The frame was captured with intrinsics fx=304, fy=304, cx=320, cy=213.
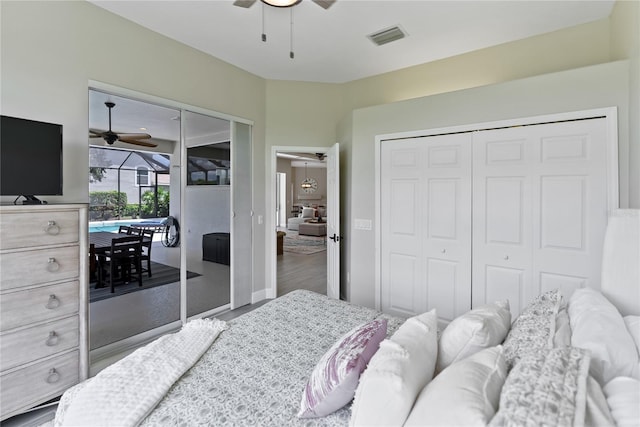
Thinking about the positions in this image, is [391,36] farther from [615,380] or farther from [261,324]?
[615,380]

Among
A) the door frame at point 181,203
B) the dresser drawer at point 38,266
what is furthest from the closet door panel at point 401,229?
the dresser drawer at point 38,266

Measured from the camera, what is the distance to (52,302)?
2.04 metres

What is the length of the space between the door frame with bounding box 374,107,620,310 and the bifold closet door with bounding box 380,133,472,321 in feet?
0.16

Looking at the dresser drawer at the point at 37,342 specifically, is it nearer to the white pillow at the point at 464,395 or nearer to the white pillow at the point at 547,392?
the white pillow at the point at 464,395

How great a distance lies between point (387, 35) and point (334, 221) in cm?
217

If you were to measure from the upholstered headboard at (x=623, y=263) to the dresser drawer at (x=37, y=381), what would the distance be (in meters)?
3.44

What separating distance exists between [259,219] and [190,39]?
2.29 m

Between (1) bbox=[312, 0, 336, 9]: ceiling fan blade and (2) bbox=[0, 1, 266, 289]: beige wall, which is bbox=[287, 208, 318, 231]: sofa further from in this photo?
(1) bbox=[312, 0, 336, 9]: ceiling fan blade

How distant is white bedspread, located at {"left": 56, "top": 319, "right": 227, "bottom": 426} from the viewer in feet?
3.70

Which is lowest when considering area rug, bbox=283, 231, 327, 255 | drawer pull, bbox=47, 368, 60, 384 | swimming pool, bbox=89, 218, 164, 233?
drawer pull, bbox=47, 368, 60, 384

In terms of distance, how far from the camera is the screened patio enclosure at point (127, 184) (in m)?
2.72

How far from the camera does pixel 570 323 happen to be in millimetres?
1411

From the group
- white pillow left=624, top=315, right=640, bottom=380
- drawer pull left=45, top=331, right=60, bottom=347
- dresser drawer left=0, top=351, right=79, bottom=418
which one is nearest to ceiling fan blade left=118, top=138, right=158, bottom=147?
drawer pull left=45, top=331, right=60, bottom=347

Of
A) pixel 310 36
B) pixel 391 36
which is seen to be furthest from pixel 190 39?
pixel 391 36
